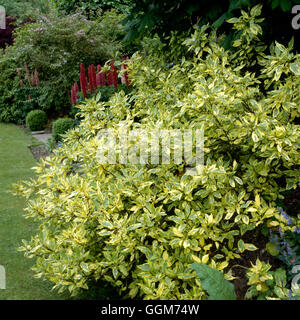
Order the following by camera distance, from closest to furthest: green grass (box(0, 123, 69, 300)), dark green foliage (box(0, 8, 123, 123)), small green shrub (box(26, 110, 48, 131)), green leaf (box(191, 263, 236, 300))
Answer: green leaf (box(191, 263, 236, 300)) < green grass (box(0, 123, 69, 300)) < small green shrub (box(26, 110, 48, 131)) < dark green foliage (box(0, 8, 123, 123))

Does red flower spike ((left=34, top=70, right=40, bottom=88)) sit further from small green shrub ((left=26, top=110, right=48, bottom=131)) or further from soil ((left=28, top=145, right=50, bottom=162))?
soil ((left=28, top=145, right=50, bottom=162))

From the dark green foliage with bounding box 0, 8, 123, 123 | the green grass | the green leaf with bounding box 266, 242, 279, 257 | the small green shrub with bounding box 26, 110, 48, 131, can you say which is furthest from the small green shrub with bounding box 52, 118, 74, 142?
the green leaf with bounding box 266, 242, 279, 257

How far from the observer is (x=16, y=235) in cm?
371

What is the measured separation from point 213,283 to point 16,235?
2392mm

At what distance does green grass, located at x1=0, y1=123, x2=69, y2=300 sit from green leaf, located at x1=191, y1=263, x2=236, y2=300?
4.00ft

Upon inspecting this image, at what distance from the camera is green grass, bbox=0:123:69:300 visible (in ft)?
9.20

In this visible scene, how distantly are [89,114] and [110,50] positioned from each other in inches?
300

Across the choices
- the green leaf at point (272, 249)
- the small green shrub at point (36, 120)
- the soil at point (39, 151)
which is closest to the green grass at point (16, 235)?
the soil at point (39, 151)
